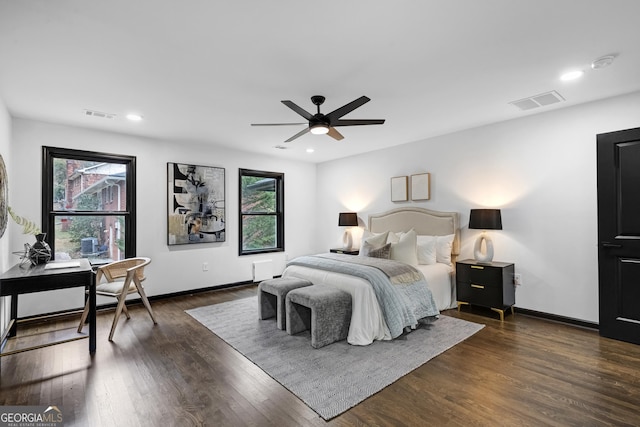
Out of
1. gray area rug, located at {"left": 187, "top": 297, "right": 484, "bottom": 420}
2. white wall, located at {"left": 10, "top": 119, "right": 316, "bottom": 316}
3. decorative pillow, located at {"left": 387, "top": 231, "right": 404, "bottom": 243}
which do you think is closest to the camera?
gray area rug, located at {"left": 187, "top": 297, "right": 484, "bottom": 420}

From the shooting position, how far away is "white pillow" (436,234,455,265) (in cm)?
447

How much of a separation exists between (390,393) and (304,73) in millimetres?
2678

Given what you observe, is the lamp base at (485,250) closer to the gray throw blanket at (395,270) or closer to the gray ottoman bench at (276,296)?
the gray throw blanket at (395,270)

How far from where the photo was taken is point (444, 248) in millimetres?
4496

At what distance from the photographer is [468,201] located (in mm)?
4539

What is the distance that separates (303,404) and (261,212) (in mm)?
4492

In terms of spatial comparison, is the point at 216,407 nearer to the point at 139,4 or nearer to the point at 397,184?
the point at 139,4

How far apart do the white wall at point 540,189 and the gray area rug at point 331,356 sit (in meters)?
1.14

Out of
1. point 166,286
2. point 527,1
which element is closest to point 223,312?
point 166,286

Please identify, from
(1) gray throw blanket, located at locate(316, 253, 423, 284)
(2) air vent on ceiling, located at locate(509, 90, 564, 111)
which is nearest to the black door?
(2) air vent on ceiling, located at locate(509, 90, 564, 111)

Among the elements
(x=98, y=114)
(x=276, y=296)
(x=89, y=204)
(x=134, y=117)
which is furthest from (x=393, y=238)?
(x=89, y=204)

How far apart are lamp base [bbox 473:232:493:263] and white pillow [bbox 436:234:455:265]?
0.33m

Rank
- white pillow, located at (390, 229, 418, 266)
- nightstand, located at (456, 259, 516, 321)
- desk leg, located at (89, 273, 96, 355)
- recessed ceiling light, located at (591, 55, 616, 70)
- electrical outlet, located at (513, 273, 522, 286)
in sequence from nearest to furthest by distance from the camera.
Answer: recessed ceiling light, located at (591, 55, 616, 70) < desk leg, located at (89, 273, 96, 355) < nightstand, located at (456, 259, 516, 321) < electrical outlet, located at (513, 273, 522, 286) < white pillow, located at (390, 229, 418, 266)

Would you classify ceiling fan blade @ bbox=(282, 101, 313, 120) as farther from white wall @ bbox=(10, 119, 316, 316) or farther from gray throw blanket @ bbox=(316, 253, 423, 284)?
white wall @ bbox=(10, 119, 316, 316)
